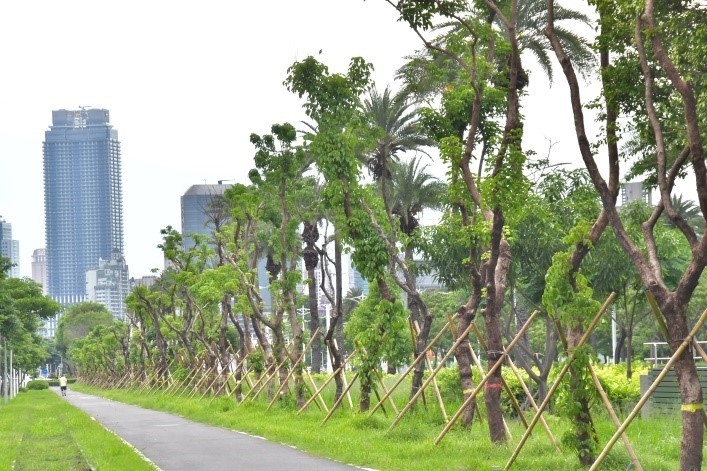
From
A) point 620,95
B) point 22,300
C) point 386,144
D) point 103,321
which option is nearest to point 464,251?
point 386,144

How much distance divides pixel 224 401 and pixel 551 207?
16261 millimetres

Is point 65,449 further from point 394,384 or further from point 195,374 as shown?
point 195,374

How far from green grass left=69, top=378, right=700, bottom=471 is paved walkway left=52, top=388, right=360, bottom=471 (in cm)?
57

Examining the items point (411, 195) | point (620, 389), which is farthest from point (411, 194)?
point (620, 389)

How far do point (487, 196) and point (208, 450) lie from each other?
8989 millimetres

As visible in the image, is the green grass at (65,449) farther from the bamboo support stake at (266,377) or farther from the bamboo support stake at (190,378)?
the bamboo support stake at (190,378)

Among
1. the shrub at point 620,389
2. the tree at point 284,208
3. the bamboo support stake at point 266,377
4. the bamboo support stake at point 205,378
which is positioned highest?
the tree at point 284,208

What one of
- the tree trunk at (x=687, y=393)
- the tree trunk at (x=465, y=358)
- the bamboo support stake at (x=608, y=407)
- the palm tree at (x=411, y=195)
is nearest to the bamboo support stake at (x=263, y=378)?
the palm tree at (x=411, y=195)

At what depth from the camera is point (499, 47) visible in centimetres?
2669

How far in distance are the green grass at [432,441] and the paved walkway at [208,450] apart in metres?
0.57

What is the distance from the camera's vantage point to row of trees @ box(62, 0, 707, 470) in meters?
16.6

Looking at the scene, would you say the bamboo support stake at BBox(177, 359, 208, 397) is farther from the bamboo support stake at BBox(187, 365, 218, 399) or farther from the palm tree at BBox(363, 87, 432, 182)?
the palm tree at BBox(363, 87, 432, 182)

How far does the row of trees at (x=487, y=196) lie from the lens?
54.4ft

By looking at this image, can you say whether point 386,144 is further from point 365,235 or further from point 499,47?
point 499,47
